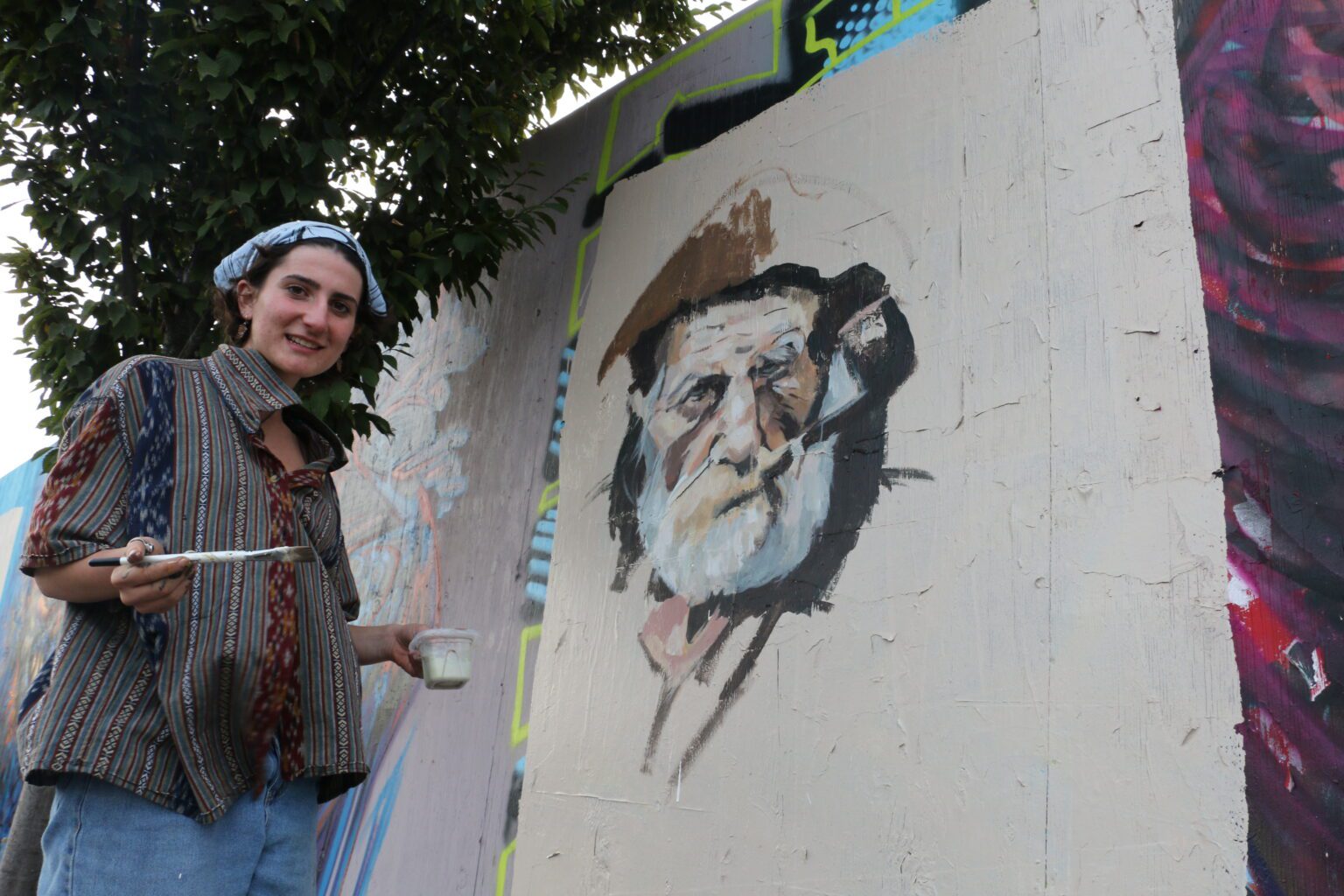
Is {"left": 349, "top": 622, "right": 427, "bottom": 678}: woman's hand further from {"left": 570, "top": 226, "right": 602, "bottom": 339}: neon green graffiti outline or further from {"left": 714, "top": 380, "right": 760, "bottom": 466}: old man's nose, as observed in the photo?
{"left": 570, "top": 226, "right": 602, "bottom": 339}: neon green graffiti outline

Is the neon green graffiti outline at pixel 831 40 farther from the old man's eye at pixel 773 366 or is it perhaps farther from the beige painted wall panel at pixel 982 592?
the old man's eye at pixel 773 366

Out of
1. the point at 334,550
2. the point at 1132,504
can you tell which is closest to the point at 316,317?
the point at 334,550

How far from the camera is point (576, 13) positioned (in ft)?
13.0

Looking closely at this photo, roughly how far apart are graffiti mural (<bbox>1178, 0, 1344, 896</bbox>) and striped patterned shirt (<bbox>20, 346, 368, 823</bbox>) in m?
1.45

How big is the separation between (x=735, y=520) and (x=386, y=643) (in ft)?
3.33

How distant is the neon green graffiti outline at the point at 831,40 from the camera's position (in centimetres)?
282

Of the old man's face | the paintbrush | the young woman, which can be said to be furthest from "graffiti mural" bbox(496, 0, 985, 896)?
the paintbrush

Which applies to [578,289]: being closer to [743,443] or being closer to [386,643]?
[743,443]

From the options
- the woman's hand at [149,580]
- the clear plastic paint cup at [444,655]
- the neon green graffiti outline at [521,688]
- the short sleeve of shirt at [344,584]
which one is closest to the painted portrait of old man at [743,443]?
the neon green graffiti outline at [521,688]

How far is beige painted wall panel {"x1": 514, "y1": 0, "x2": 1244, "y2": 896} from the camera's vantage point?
75.5 inches

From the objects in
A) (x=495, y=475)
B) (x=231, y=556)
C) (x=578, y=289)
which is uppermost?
(x=578, y=289)

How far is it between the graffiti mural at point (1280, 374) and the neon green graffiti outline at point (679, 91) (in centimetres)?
128

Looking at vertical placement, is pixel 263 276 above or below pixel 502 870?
above

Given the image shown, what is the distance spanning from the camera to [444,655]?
194cm
